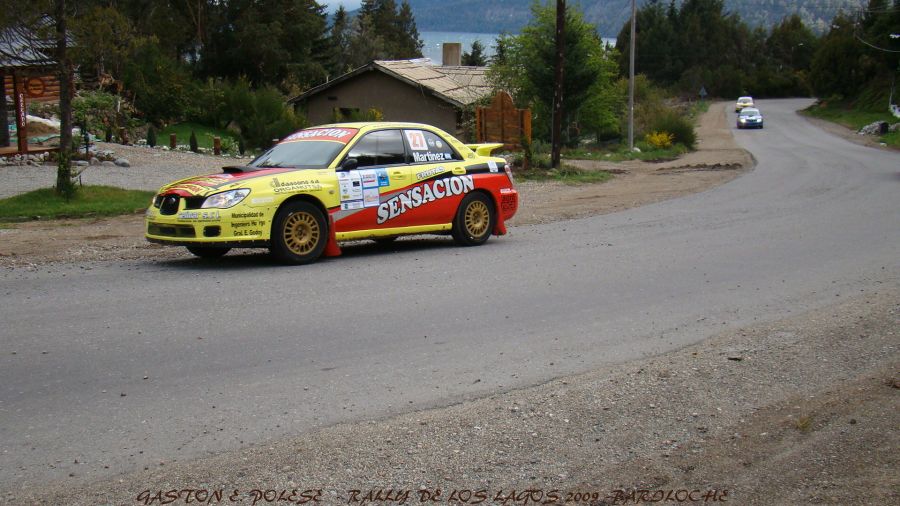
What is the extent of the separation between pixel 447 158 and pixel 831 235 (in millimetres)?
6158

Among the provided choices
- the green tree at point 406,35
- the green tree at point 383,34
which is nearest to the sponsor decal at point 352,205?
the green tree at point 383,34

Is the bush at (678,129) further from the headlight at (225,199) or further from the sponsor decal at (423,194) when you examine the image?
the headlight at (225,199)

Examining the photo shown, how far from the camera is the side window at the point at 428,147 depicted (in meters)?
12.8

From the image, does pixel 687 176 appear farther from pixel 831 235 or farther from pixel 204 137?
pixel 204 137

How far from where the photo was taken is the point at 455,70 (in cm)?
4872

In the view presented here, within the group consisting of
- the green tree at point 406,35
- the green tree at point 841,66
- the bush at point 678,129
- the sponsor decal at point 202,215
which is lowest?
the sponsor decal at point 202,215

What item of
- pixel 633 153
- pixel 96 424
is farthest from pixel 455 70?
pixel 96 424

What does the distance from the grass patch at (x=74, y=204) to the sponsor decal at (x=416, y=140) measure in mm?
6751

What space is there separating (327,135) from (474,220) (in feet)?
7.81

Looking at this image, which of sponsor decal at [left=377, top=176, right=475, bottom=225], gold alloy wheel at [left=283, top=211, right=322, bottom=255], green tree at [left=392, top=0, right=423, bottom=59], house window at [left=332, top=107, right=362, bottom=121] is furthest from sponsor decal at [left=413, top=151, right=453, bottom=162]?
green tree at [left=392, top=0, right=423, bottom=59]

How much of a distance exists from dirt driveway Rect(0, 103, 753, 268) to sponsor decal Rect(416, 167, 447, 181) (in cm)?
317

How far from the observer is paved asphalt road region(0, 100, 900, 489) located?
587cm

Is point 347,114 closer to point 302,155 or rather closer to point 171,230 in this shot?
point 302,155

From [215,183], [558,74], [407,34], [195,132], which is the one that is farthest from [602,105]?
[407,34]
